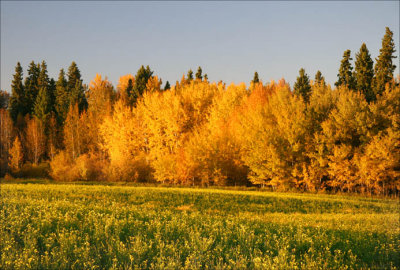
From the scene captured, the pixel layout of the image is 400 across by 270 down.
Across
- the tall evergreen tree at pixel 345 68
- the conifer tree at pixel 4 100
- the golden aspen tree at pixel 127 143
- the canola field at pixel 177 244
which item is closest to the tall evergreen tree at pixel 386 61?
the tall evergreen tree at pixel 345 68

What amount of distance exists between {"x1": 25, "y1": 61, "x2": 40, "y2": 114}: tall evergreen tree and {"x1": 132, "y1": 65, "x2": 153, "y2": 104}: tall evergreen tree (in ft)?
79.0

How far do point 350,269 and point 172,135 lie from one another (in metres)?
44.2

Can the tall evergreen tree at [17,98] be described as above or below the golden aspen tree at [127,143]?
above

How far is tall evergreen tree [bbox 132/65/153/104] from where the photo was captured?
2991 inches

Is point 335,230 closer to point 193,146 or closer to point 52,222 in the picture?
point 52,222

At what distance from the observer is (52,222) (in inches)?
449

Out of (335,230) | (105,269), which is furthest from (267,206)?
(105,269)

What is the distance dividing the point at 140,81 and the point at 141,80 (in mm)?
382

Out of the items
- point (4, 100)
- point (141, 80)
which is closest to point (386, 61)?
point (141, 80)

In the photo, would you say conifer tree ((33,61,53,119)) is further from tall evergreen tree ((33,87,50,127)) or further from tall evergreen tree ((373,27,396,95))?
tall evergreen tree ((373,27,396,95))

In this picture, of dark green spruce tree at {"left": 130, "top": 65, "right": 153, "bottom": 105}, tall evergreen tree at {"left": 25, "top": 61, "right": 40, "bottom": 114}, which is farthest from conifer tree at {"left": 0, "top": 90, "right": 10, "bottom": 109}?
dark green spruce tree at {"left": 130, "top": 65, "right": 153, "bottom": 105}

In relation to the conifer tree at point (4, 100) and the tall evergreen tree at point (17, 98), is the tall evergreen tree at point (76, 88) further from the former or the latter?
the conifer tree at point (4, 100)

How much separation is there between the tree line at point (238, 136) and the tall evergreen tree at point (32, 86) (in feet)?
25.6

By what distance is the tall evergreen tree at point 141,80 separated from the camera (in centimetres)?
7598
